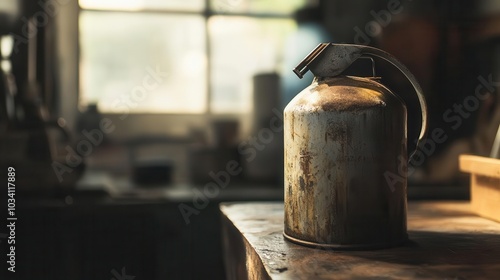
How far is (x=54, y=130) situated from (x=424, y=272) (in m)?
2.03

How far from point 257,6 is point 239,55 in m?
0.29

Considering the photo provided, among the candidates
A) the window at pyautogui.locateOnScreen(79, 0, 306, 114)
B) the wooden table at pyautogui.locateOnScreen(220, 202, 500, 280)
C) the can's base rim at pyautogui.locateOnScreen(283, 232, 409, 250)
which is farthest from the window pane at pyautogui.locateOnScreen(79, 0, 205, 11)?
the can's base rim at pyautogui.locateOnScreen(283, 232, 409, 250)

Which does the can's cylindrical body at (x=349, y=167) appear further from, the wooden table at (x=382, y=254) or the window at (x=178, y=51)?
the window at (x=178, y=51)

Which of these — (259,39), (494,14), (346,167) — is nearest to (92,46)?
(259,39)

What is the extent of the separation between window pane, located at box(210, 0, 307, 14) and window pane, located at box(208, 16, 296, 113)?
46 mm

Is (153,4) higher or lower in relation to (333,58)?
higher

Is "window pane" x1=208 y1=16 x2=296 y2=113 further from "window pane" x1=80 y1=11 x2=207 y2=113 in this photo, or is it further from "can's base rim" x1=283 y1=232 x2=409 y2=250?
"can's base rim" x1=283 y1=232 x2=409 y2=250

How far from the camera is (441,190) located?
9.40ft

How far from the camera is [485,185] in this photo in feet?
5.39

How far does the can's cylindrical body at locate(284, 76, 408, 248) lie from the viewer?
1247mm

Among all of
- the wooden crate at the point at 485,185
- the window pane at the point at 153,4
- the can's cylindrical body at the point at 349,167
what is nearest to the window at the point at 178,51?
the window pane at the point at 153,4

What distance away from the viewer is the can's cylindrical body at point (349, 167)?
125 cm

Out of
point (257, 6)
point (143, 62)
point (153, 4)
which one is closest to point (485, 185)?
point (257, 6)

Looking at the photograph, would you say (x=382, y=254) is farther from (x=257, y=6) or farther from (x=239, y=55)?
(x=257, y=6)
